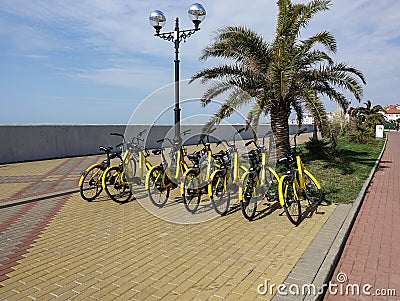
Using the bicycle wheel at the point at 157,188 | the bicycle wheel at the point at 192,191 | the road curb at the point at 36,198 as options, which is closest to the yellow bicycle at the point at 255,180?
the bicycle wheel at the point at 192,191

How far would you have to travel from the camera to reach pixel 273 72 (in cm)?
819

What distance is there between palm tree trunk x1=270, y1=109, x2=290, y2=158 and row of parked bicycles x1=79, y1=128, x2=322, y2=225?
9.89 ft

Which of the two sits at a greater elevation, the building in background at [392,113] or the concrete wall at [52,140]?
the building in background at [392,113]

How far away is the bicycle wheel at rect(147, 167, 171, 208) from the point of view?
6180 millimetres

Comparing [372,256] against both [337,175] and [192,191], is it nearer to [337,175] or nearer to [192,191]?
[192,191]

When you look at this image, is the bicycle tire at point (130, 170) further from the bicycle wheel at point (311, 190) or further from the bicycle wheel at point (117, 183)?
the bicycle wheel at point (311, 190)

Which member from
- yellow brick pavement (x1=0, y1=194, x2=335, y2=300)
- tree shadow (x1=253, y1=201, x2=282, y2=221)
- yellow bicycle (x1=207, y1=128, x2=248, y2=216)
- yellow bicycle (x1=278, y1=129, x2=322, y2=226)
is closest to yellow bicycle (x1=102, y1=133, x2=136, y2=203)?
yellow brick pavement (x1=0, y1=194, x2=335, y2=300)

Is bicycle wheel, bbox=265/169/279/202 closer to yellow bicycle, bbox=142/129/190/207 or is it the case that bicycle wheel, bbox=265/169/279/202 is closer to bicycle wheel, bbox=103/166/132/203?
yellow bicycle, bbox=142/129/190/207

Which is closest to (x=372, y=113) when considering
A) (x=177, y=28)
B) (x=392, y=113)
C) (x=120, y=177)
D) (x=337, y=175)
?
(x=337, y=175)

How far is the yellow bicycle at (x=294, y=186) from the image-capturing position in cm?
503

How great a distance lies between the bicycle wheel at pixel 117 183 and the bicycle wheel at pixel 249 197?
259 centimetres

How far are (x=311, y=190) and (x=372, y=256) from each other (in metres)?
2.33

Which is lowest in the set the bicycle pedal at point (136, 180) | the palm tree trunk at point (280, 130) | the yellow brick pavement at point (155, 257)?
the yellow brick pavement at point (155, 257)

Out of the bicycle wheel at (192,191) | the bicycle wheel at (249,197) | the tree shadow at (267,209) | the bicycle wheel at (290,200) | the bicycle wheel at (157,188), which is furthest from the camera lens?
the bicycle wheel at (157,188)
